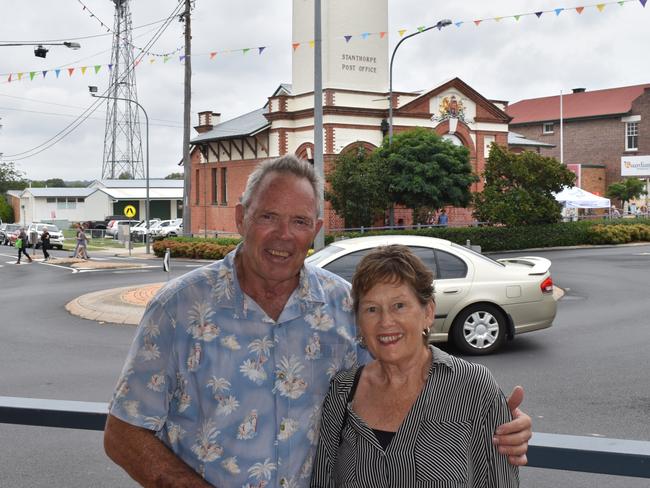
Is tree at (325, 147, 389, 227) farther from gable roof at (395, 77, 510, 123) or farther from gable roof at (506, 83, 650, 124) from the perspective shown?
gable roof at (506, 83, 650, 124)

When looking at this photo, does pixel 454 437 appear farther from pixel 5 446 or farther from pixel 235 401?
pixel 5 446

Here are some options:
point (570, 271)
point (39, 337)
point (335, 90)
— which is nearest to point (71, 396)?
point (39, 337)

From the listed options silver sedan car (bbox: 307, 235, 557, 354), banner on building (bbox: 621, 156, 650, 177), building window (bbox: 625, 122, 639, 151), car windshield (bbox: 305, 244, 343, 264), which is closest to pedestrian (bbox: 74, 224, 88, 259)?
car windshield (bbox: 305, 244, 343, 264)

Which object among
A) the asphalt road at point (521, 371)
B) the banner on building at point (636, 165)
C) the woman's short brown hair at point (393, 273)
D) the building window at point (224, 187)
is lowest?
the asphalt road at point (521, 371)

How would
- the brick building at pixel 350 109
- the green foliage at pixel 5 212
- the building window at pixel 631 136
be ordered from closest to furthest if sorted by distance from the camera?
1. the brick building at pixel 350 109
2. the building window at pixel 631 136
3. the green foliage at pixel 5 212

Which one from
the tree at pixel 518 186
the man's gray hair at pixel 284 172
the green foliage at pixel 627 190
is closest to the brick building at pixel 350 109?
the tree at pixel 518 186

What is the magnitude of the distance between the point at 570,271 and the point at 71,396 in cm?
1863

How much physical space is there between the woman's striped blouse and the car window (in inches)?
324

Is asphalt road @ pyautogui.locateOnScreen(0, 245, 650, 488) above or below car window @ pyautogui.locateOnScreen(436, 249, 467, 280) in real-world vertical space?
below

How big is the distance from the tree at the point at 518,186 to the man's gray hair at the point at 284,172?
3087 centimetres

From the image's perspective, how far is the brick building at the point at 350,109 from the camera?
38.6m

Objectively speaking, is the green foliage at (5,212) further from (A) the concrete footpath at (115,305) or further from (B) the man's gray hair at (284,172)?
(B) the man's gray hair at (284,172)

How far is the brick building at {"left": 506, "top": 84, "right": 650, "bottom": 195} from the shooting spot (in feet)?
213

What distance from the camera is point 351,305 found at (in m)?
2.67
